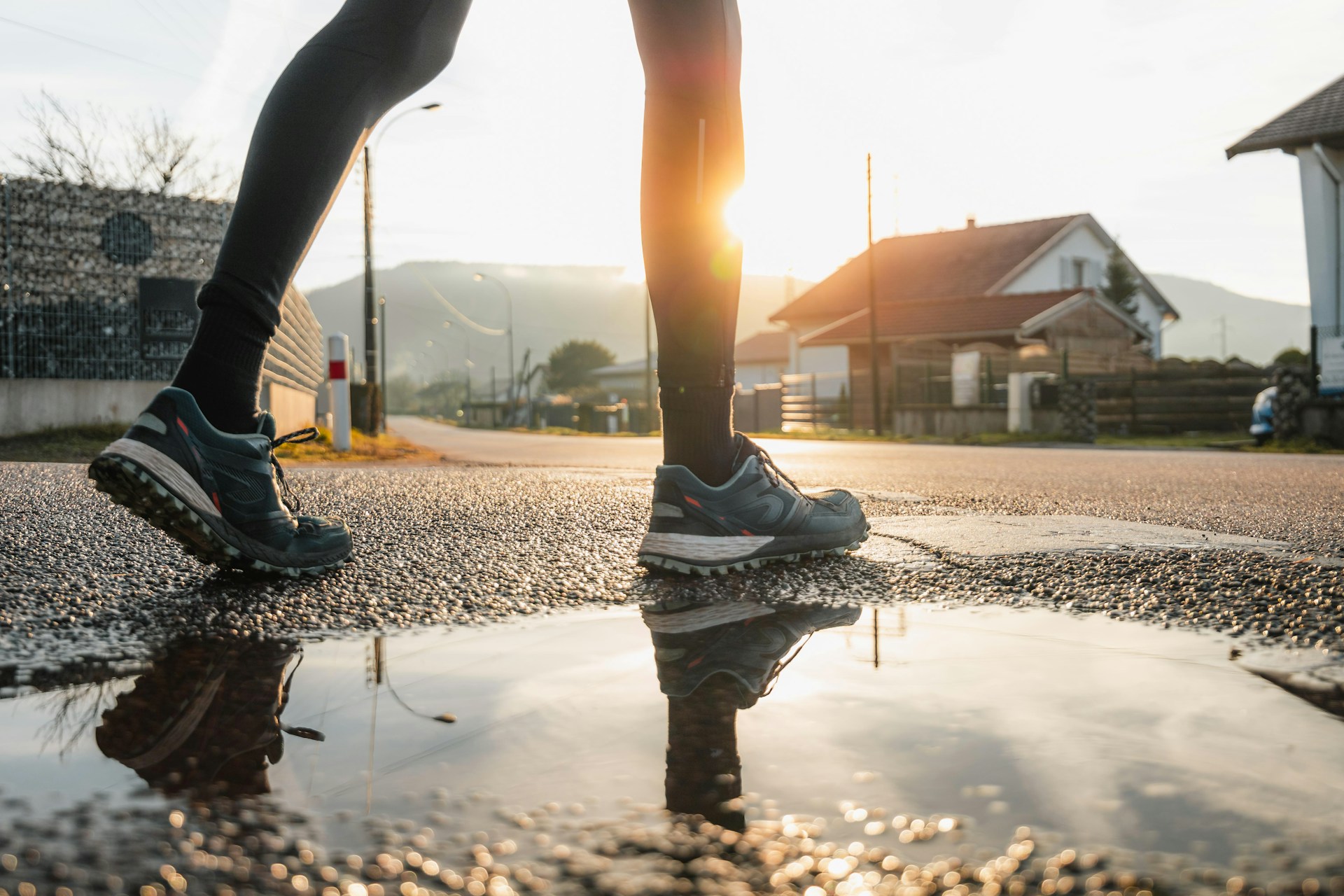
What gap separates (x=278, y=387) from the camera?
12.9 meters

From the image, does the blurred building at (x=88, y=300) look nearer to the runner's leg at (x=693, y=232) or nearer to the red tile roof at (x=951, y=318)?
the runner's leg at (x=693, y=232)

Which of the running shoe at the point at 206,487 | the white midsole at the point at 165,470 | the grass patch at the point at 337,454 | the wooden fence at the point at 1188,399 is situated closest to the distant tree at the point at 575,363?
the wooden fence at the point at 1188,399

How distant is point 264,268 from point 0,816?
3.77 ft

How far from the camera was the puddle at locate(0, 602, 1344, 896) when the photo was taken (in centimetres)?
68

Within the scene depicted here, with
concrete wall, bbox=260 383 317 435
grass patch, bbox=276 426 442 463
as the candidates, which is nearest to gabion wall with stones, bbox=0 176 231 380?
concrete wall, bbox=260 383 317 435

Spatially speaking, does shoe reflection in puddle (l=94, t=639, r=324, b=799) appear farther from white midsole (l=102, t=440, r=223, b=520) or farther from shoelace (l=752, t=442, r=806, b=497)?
shoelace (l=752, t=442, r=806, b=497)

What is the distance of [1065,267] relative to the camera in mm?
34906

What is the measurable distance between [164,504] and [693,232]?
109 cm

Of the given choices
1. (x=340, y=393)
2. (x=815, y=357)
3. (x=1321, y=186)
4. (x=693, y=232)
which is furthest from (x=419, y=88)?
(x=815, y=357)

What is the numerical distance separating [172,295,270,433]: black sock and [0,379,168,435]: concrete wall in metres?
9.01

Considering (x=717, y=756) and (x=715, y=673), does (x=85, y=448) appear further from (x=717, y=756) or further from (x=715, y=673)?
(x=717, y=756)

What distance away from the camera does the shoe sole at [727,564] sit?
190 centimetres

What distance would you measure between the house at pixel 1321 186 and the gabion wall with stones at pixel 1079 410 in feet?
12.3

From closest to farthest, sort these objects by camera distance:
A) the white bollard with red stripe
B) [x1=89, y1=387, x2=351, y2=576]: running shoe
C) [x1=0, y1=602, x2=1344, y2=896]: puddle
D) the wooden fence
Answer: [x1=0, y1=602, x2=1344, y2=896]: puddle < [x1=89, y1=387, x2=351, y2=576]: running shoe < the white bollard with red stripe < the wooden fence
